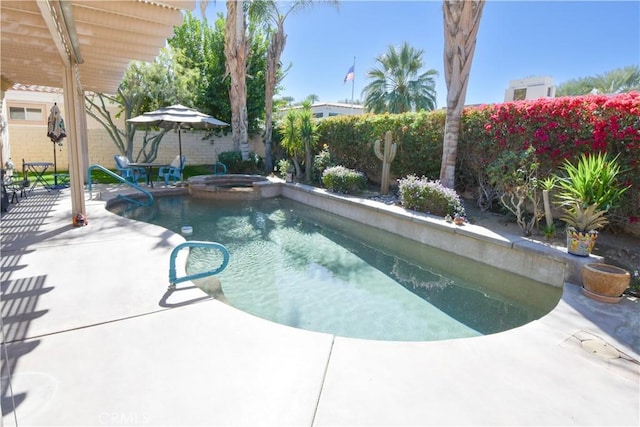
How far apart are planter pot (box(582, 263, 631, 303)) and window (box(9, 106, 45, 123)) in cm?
2233

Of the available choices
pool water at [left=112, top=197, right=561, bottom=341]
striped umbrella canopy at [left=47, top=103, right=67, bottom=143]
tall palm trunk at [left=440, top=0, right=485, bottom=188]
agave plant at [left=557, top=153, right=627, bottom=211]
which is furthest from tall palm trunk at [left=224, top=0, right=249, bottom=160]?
agave plant at [left=557, top=153, right=627, bottom=211]

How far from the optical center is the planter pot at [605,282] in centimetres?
363

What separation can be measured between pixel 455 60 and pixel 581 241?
16.1ft

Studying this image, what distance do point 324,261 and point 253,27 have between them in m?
16.3

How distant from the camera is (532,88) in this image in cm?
2353

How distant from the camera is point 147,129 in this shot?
1597 centimetres

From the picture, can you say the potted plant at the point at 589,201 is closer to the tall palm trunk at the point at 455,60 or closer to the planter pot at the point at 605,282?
the planter pot at the point at 605,282

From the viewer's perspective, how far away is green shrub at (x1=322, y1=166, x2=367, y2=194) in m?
9.55

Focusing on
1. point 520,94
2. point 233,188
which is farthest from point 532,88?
point 233,188

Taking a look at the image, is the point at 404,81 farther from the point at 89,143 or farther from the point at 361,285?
the point at 361,285

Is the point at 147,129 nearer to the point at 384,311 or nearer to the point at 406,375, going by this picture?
the point at 384,311

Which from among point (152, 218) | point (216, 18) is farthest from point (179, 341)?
point (216, 18)

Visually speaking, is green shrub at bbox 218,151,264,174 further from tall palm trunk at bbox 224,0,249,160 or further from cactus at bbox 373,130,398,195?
cactus at bbox 373,130,398,195

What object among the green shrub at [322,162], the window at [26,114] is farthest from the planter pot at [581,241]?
the window at [26,114]
